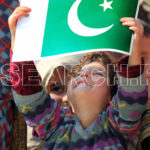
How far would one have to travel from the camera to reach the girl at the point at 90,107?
0.71 m

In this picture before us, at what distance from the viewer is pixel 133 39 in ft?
2.21

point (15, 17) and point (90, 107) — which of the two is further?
point (90, 107)

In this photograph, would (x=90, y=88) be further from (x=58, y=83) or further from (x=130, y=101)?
(x=58, y=83)

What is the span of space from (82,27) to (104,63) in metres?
0.46

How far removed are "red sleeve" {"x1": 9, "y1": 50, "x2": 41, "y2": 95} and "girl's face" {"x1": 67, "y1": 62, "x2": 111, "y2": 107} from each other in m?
0.17

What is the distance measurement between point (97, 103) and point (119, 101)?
6.7 inches

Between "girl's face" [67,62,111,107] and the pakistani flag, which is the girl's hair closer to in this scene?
"girl's face" [67,62,111,107]

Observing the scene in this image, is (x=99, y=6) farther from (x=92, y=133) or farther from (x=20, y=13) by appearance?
(x=92, y=133)

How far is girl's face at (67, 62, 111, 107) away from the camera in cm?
89

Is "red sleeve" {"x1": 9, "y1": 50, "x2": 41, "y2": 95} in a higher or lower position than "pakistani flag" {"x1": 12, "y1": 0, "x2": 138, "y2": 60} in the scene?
lower

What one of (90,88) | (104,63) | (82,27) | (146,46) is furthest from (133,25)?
(146,46)

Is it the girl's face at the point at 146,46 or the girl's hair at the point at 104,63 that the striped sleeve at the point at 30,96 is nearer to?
the girl's hair at the point at 104,63

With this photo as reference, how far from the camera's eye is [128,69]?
2.29 ft

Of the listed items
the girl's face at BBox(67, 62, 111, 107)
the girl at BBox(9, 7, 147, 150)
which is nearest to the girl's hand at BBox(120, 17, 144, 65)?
the girl at BBox(9, 7, 147, 150)
